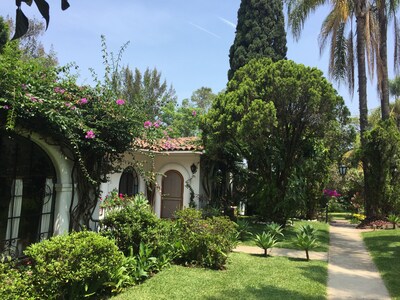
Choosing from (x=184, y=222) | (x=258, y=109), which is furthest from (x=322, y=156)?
(x=184, y=222)

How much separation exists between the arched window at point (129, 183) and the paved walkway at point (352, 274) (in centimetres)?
731

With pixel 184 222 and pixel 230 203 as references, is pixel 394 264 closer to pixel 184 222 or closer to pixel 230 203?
pixel 184 222

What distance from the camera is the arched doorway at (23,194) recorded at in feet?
20.7

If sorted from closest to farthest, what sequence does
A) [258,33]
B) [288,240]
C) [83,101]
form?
[83,101], [288,240], [258,33]

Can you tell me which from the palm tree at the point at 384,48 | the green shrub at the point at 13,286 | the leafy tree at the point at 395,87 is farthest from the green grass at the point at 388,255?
the leafy tree at the point at 395,87

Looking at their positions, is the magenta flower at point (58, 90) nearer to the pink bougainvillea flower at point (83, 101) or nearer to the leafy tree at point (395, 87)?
the pink bougainvillea flower at point (83, 101)

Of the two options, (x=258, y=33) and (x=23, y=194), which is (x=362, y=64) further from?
(x=23, y=194)

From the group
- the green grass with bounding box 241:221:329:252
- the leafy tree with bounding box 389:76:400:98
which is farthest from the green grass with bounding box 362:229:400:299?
the leafy tree with bounding box 389:76:400:98

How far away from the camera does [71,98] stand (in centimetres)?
697

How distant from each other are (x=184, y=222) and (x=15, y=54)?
4.60 metres

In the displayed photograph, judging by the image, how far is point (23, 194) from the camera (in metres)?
6.68

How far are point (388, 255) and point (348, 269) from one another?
2175 millimetres

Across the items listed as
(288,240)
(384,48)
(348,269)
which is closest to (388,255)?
(348,269)

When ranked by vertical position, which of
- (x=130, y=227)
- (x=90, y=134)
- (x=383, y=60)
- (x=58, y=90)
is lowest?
(x=130, y=227)
